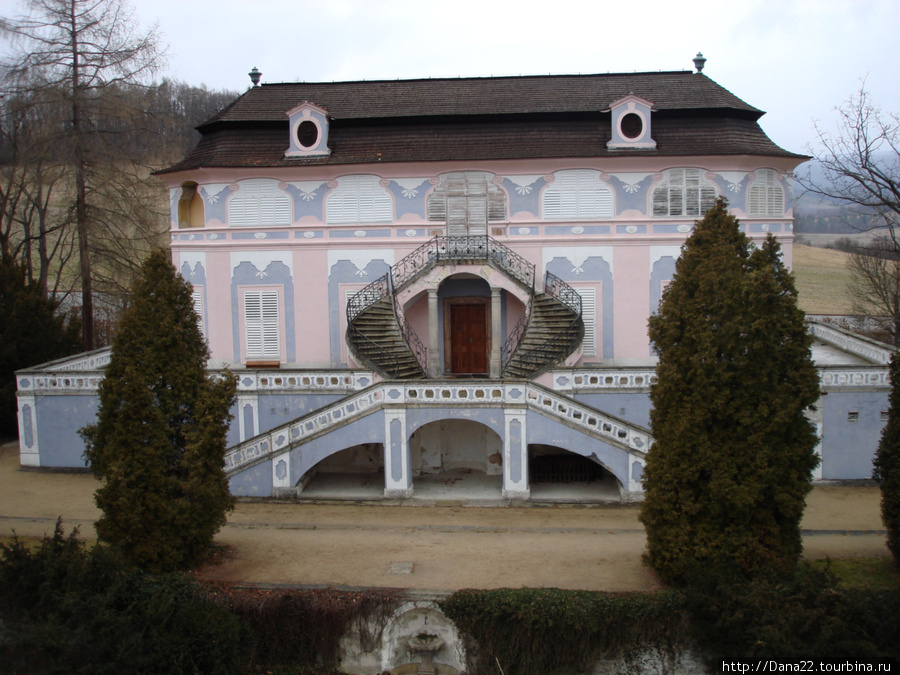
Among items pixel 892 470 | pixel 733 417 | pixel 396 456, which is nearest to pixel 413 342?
pixel 396 456

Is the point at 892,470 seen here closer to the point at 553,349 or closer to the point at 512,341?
the point at 553,349

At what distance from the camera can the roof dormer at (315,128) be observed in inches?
893

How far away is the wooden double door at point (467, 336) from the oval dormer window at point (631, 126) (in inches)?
271

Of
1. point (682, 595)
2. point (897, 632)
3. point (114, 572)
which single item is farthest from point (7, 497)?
point (897, 632)

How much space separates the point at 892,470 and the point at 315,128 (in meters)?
18.3

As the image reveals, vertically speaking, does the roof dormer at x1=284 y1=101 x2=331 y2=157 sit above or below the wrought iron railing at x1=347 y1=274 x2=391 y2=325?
above

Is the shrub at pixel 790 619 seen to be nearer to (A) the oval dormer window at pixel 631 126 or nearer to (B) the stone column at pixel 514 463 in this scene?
(B) the stone column at pixel 514 463

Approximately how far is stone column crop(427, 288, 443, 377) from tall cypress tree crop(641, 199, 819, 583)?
10666 millimetres

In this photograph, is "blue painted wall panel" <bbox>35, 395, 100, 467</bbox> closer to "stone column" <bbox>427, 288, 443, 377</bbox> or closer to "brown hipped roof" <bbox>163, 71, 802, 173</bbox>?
"brown hipped roof" <bbox>163, 71, 802, 173</bbox>

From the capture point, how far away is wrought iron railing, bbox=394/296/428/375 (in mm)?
21719

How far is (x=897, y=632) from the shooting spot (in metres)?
9.71

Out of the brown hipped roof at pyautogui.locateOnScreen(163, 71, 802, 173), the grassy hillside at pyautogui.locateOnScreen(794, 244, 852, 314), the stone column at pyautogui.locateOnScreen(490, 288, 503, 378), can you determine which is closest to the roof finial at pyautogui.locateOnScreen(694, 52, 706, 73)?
the brown hipped roof at pyautogui.locateOnScreen(163, 71, 802, 173)

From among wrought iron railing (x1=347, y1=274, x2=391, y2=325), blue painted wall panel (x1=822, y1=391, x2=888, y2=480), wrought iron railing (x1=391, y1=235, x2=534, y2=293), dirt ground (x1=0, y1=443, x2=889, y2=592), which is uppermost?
wrought iron railing (x1=391, y1=235, x2=534, y2=293)

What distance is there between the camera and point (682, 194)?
22469 millimetres
